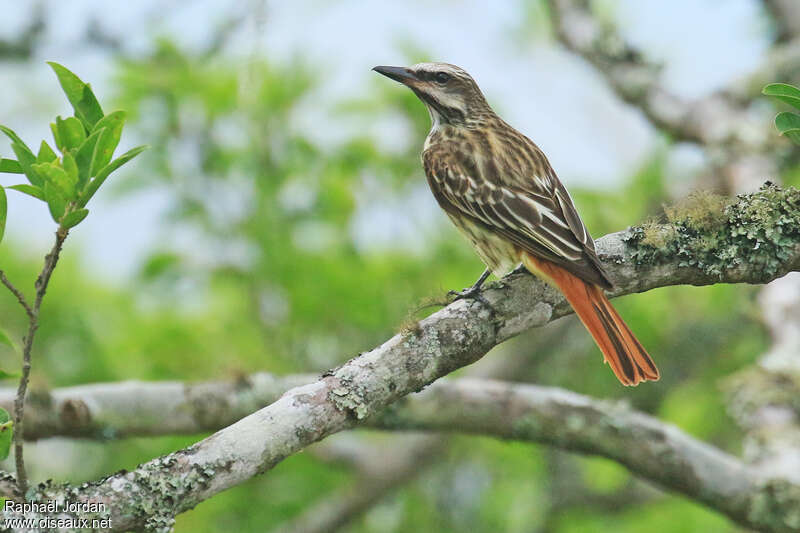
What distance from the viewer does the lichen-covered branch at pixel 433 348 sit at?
2221mm

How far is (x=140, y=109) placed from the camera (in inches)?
234

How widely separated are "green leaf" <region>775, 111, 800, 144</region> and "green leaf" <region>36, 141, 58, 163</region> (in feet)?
6.66

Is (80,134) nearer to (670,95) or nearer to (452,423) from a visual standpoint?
(452,423)

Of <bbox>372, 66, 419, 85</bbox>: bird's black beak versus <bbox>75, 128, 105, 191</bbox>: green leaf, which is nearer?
<bbox>75, 128, 105, 191</bbox>: green leaf

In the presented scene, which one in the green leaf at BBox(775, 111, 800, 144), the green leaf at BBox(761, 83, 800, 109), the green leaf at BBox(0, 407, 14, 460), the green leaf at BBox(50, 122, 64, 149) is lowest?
the green leaf at BBox(0, 407, 14, 460)

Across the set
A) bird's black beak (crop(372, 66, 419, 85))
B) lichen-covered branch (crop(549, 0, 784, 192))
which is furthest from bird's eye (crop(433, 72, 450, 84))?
lichen-covered branch (crop(549, 0, 784, 192))

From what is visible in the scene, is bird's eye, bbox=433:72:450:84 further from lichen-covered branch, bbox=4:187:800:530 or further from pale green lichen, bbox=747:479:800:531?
pale green lichen, bbox=747:479:800:531

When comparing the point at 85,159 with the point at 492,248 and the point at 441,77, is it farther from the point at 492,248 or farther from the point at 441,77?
the point at 441,77

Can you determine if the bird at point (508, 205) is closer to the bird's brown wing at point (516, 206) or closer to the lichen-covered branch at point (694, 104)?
the bird's brown wing at point (516, 206)

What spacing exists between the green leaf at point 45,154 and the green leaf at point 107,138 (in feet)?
0.40

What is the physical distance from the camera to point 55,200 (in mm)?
2205

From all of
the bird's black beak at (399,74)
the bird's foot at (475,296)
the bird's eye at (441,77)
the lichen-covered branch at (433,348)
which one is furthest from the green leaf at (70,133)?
the bird's eye at (441,77)

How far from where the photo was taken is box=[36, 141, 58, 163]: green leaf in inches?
88.7

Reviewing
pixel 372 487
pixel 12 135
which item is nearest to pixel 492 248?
pixel 12 135
